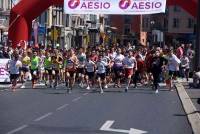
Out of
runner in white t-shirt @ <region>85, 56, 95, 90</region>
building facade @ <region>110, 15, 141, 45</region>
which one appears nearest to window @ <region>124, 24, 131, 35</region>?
building facade @ <region>110, 15, 141, 45</region>

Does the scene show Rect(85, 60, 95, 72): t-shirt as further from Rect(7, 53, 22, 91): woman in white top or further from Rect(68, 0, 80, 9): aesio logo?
Rect(7, 53, 22, 91): woman in white top

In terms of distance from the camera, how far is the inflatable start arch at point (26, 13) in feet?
97.3

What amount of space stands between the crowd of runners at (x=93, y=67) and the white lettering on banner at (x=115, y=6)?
170cm

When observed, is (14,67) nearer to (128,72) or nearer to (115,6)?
(128,72)

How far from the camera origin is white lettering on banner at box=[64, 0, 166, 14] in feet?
95.0

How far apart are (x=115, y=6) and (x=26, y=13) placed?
12.7 ft

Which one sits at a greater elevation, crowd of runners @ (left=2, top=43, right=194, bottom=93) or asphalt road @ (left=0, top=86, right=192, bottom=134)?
crowd of runners @ (left=2, top=43, right=194, bottom=93)

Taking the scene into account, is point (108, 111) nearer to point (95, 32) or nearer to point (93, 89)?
point (93, 89)

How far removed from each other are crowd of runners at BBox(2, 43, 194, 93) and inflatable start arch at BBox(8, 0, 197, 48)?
704 mm

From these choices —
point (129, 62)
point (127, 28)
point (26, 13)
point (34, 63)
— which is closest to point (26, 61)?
point (34, 63)

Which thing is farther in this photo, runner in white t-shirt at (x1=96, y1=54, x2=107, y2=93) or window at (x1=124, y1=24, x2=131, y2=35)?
window at (x1=124, y1=24, x2=131, y2=35)

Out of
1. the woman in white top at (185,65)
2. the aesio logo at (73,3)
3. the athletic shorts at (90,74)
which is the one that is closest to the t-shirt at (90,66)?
the athletic shorts at (90,74)

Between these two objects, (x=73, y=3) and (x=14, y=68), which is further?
(x=73, y=3)

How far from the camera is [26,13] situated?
29.9 m
